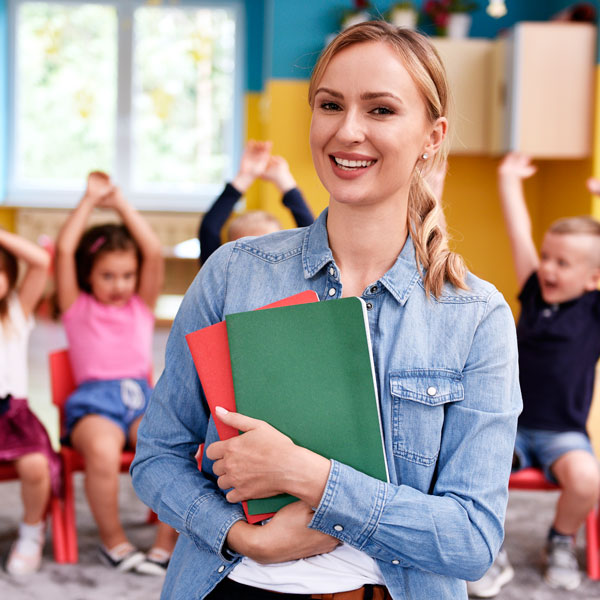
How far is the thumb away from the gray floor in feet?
4.82

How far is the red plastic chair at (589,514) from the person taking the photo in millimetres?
2379

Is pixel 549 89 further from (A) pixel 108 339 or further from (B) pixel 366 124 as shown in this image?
(B) pixel 366 124

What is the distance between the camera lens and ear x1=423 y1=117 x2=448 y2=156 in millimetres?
1016

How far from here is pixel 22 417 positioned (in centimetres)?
245

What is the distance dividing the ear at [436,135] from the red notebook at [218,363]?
27cm

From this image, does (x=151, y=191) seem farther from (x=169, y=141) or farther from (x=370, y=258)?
(x=370, y=258)

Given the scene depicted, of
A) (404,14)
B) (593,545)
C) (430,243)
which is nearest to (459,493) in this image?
(430,243)

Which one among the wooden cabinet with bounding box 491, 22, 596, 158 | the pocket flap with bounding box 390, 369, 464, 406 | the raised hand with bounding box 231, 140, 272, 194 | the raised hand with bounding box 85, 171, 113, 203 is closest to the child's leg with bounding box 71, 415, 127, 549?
the raised hand with bounding box 85, 171, 113, 203

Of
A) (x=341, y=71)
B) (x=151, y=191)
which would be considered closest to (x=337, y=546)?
(x=341, y=71)

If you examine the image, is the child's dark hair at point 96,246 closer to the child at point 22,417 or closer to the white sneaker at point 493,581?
the child at point 22,417

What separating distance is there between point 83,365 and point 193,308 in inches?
67.8

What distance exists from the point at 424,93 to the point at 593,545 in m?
1.95

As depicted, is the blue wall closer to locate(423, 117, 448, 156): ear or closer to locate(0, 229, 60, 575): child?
locate(0, 229, 60, 575): child

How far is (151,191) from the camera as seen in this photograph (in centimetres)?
759
